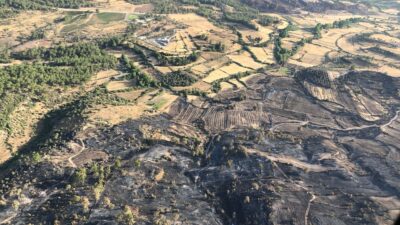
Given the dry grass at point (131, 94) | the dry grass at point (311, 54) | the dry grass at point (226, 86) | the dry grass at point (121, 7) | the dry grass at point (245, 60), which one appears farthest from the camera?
the dry grass at point (121, 7)

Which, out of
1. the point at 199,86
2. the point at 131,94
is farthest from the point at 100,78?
the point at 199,86

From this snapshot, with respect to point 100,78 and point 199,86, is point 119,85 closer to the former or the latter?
point 100,78

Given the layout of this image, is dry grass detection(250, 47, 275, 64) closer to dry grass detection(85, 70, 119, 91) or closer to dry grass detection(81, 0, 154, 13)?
dry grass detection(85, 70, 119, 91)

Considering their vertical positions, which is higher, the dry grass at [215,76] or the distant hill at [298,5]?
the distant hill at [298,5]

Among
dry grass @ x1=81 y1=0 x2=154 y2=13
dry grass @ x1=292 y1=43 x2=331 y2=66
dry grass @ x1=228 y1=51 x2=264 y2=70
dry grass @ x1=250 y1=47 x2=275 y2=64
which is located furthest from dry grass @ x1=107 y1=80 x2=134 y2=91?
dry grass @ x1=81 y1=0 x2=154 y2=13

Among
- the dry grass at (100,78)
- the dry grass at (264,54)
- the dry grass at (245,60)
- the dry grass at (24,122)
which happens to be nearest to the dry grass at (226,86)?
the dry grass at (245,60)

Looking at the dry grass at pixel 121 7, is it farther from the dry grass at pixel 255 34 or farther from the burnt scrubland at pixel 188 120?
the dry grass at pixel 255 34

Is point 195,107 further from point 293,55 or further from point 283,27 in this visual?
point 283,27

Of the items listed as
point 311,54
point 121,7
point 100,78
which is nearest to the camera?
point 100,78

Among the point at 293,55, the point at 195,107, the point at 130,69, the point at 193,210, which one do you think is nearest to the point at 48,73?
the point at 130,69
